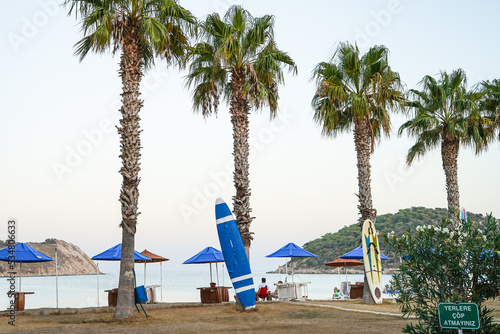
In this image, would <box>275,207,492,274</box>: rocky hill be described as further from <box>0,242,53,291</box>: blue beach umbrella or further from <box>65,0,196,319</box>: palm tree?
<box>65,0,196,319</box>: palm tree

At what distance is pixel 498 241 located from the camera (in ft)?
22.9

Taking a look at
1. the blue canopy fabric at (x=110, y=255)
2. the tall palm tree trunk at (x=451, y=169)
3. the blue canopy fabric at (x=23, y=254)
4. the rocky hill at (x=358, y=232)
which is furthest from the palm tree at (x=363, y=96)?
the rocky hill at (x=358, y=232)

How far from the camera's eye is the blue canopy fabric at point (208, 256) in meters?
21.5

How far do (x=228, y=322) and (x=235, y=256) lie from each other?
2.37 metres

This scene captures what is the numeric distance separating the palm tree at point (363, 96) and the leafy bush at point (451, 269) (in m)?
12.1

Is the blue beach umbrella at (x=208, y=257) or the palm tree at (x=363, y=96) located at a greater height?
the palm tree at (x=363, y=96)

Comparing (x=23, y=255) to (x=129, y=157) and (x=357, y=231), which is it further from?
(x=357, y=231)

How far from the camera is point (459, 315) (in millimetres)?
6156

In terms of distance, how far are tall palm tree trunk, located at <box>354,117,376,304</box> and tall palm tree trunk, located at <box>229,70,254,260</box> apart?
5.05 m

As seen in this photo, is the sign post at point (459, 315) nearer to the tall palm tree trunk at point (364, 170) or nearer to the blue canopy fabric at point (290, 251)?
the tall palm tree trunk at point (364, 170)

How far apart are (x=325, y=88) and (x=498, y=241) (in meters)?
13.5

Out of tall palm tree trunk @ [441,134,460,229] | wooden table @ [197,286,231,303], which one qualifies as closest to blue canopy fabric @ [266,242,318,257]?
wooden table @ [197,286,231,303]

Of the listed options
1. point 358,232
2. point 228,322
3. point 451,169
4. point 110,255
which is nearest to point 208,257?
point 110,255

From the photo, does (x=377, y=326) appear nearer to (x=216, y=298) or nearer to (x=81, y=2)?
(x=216, y=298)
